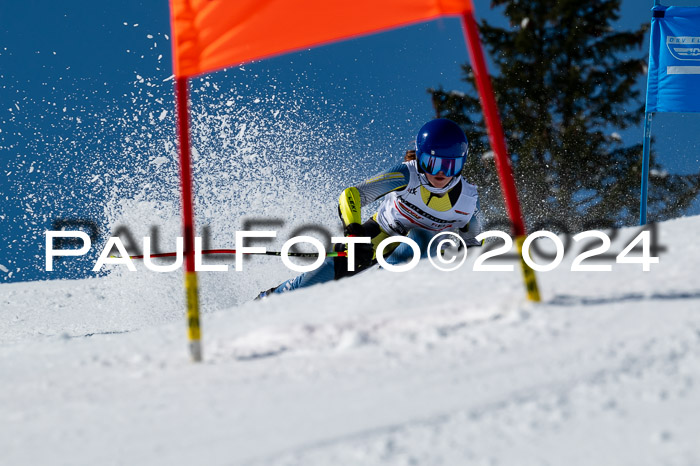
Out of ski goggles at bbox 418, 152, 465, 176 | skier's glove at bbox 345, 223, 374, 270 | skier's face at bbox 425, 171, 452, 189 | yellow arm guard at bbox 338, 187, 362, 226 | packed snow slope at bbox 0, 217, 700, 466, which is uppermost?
ski goggles at bbox 418, 152, 465, 176

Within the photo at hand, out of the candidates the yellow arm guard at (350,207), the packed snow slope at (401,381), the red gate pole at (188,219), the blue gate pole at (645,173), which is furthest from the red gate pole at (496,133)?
the blue gate pole at (645,173)

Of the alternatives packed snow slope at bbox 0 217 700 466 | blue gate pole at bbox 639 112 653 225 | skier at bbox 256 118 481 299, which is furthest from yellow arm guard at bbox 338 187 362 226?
blue gate pole at bbox 639 112 653 225

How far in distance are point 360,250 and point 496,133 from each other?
2708mm

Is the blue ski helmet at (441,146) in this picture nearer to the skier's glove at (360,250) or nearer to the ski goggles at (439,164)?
the ski goggles at (439,164)

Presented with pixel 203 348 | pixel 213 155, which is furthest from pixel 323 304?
pixel 213 155

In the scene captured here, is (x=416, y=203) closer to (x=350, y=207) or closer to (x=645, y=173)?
(x=350, y=207)

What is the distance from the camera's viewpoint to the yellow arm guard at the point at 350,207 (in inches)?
194

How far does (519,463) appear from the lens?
1.35 m

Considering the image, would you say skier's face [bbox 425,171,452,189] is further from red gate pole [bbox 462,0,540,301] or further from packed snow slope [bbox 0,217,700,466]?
red gate pole [bbox 462,0,540,301]

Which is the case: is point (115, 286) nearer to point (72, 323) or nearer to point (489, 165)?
point (72, 323)

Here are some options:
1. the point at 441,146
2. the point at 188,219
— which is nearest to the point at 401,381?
the point at 188,219

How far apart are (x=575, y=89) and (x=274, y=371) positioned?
17132 millimetres

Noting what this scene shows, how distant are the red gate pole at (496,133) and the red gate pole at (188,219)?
41.9 inches

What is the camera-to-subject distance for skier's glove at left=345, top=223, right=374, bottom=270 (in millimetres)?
4895
